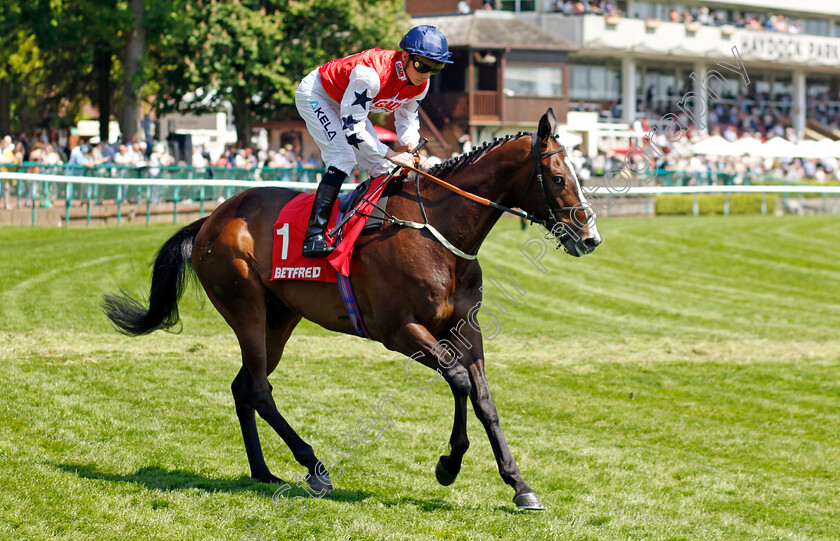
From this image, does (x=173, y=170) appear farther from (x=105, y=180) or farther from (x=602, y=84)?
(x=602, y=84)

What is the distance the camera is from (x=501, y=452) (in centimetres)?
514

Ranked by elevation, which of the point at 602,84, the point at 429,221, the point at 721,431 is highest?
the point at 602,84

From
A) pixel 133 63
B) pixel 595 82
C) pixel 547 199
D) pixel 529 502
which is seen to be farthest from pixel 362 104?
pixel 595 82

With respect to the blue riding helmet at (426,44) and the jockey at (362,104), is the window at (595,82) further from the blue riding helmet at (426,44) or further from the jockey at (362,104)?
the blue riding helmet at (426,44)

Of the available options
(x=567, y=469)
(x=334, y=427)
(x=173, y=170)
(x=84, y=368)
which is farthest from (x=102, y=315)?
(x=173, y=170)

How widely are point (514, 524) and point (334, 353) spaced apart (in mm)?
5023

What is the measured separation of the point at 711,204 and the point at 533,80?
1299 cm

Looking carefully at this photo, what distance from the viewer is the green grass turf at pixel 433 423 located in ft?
16.4

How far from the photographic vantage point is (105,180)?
17.4m

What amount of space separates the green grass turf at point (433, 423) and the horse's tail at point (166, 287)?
2.10 ft

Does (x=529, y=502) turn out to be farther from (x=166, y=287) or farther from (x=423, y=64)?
(x=166, y=287)

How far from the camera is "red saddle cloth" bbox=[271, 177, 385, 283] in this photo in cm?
550

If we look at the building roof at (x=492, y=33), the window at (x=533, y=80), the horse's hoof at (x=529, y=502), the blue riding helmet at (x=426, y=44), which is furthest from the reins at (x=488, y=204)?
the window at (x=533, y=80)

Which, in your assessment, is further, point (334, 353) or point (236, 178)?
point (236, 178)
